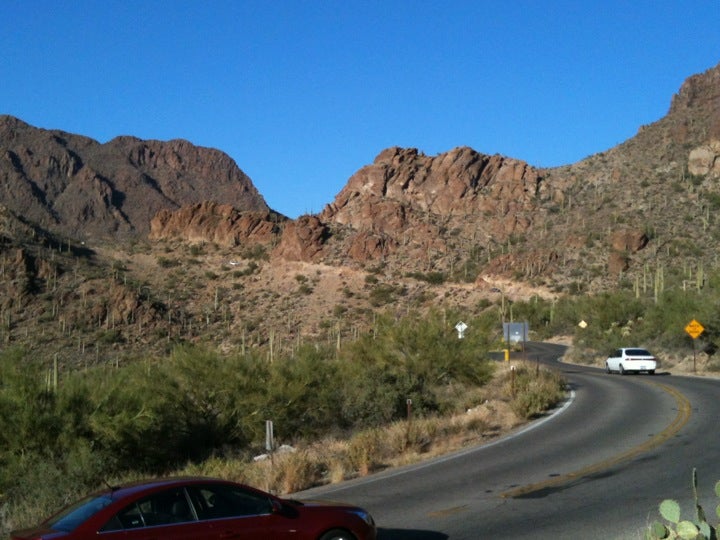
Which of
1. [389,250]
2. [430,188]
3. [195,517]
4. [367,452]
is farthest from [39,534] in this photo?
[430,188]

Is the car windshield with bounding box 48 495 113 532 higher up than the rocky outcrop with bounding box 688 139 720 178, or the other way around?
the rocky outcrop with bounding box 688 139 720 178

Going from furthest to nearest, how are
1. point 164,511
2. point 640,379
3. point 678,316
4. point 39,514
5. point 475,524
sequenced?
1. point 678,316
2. point 640,379
3. point 39,514
4. point 475,524
5. point 164,511

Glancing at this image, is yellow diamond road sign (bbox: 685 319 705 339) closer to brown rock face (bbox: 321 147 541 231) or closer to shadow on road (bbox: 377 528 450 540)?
shadow on road (bbox: 377 528 450 540)

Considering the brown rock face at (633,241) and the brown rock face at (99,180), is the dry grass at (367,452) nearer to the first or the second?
the brown rock face at (633,241)

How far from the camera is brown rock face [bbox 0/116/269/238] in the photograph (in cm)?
13500

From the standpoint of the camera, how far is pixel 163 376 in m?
20.6

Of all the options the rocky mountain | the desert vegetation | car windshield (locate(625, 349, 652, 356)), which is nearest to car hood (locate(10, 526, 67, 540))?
the desert vegetation

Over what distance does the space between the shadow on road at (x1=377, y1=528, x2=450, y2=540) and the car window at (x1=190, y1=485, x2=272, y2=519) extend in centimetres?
228

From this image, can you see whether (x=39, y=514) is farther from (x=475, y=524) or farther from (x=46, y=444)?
(x=475, y=524)

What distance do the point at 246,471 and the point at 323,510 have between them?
20.7ft

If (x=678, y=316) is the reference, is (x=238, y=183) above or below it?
above

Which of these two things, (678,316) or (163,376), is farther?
(678,316)

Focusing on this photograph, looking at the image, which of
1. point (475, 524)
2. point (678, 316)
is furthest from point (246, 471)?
point (678, 316)

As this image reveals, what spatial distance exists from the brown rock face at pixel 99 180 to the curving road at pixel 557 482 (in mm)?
107665
